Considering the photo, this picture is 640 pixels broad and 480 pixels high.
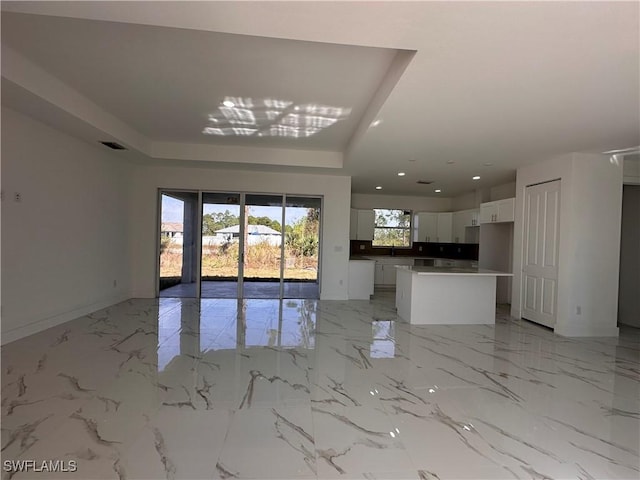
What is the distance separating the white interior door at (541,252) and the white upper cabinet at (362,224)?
417 centimetres

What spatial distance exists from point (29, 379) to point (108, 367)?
58cm

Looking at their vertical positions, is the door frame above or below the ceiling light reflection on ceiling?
below

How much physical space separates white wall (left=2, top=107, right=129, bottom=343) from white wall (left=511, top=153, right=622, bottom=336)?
284 inches

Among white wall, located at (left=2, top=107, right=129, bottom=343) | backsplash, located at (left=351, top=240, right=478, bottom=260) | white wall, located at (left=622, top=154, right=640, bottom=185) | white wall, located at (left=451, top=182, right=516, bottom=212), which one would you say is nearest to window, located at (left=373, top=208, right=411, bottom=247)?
backsplash, located at (left=351, top=240, right=478, bottom=260)

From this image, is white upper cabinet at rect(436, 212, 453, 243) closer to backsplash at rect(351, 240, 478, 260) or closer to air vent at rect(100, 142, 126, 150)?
backsplash at rect(351, 240, 478, 260)

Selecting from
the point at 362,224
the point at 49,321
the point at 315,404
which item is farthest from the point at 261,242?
the point at 315,404

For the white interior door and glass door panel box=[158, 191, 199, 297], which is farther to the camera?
glass door panel box=[158, 191, 199, 297]

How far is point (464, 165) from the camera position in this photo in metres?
5.66

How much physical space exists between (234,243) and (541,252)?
560 centimetres

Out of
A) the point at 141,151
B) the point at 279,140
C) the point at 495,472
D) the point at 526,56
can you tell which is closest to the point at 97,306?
the point at 141,151

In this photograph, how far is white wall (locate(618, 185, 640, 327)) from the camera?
5.64 meters

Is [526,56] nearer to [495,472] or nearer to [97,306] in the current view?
[495,472]

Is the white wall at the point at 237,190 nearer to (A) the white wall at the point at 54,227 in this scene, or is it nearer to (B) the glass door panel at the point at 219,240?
(B) the glass door panel at the point at 219,240

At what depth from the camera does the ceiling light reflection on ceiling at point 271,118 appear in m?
4.06
